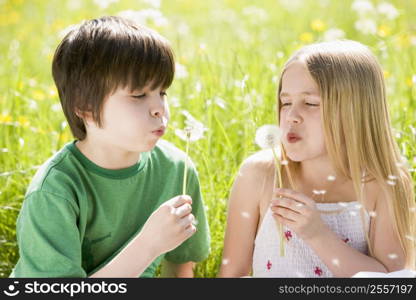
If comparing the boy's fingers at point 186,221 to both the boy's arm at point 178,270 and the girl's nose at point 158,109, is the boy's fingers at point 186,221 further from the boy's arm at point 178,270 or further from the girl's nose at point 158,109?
the boy's arm at point 178,270

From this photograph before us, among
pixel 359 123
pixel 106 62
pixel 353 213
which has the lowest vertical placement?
pixel 353 213

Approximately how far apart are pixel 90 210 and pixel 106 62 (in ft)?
1.20

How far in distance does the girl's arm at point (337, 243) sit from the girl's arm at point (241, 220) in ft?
0.52

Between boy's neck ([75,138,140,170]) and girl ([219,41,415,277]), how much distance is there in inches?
13.4

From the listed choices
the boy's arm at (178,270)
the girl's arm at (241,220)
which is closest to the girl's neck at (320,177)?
the girl's arm at (241,220)

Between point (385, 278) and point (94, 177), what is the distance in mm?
734

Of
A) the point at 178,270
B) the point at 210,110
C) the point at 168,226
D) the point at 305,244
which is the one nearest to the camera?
the point at 168,226

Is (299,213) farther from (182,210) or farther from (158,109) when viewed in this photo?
(158,109)

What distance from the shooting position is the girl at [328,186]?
1760mm

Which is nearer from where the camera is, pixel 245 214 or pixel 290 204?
pixel 290 204

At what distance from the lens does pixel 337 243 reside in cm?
176

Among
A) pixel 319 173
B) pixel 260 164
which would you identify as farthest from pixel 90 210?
pixel 319 173

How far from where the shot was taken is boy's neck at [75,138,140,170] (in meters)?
1.72

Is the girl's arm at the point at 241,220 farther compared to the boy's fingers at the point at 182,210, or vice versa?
the girl's arm at the point at 241,220
